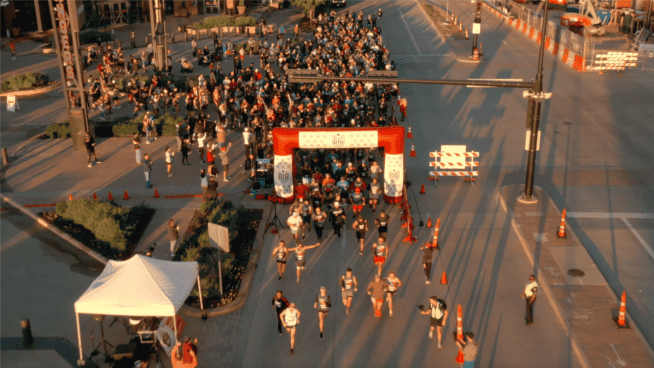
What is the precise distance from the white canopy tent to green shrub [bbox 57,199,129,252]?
17.1 feet

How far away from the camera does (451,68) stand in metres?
49.9

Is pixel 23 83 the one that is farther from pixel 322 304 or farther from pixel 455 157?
pixel 322 304

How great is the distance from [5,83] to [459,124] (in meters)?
28.8

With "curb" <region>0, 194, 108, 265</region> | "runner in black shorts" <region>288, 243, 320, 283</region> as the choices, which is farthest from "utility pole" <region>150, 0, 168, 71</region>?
"runner in black shorts" <region>288, 243, 320, 283</region>

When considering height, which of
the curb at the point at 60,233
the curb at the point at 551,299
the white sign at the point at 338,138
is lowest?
the curb at the point at 551,299

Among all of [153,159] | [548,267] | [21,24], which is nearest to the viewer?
[548,267]

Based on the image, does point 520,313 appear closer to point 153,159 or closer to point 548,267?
point 548,267

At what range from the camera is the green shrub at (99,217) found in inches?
837

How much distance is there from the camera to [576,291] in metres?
18.2

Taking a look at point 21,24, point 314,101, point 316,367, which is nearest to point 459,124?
point 314,101

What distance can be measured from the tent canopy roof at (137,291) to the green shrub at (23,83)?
3197cm

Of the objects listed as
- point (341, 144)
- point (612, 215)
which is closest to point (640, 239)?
point (612, 215)

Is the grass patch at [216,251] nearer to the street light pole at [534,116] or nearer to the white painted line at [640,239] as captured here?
the street light pole at [534,116]

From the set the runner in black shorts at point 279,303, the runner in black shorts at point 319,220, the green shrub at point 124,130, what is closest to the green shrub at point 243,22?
the green shrub at point 124,130
